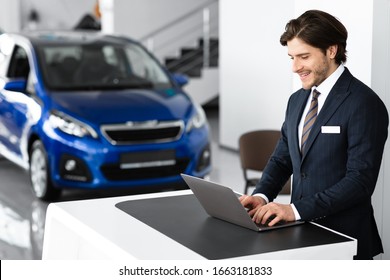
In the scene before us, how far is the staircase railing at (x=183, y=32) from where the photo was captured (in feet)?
41.1

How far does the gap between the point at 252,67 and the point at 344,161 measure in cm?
598

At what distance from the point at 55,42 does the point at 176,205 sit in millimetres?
4271

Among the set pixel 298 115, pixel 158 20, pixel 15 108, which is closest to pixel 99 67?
pixel 15 108

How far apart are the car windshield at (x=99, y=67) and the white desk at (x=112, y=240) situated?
11.7ft

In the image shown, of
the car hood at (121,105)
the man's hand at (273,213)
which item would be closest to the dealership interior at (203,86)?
the man's hand at (273,213)

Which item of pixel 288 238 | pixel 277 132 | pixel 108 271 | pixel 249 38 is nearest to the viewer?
pixel 108 271

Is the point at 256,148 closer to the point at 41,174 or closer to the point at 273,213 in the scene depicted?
the point at 41,174

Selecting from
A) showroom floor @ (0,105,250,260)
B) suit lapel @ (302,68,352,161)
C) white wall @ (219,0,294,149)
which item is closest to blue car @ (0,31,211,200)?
showroom floor @ (0,105,250,260)

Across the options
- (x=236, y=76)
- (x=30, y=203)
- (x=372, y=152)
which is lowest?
(x=30, y=203)

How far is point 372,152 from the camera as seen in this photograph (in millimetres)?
2811

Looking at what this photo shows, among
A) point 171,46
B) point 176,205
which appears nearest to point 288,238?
point 176,205

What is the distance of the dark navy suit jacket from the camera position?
9.22 ft

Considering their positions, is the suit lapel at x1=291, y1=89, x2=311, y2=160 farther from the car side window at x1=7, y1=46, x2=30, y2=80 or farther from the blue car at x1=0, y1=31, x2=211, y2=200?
the car side window at x1=7, y1=46, x2=30, y2=80

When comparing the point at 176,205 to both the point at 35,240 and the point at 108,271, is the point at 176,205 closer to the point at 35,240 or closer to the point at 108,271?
the point at 108,271
